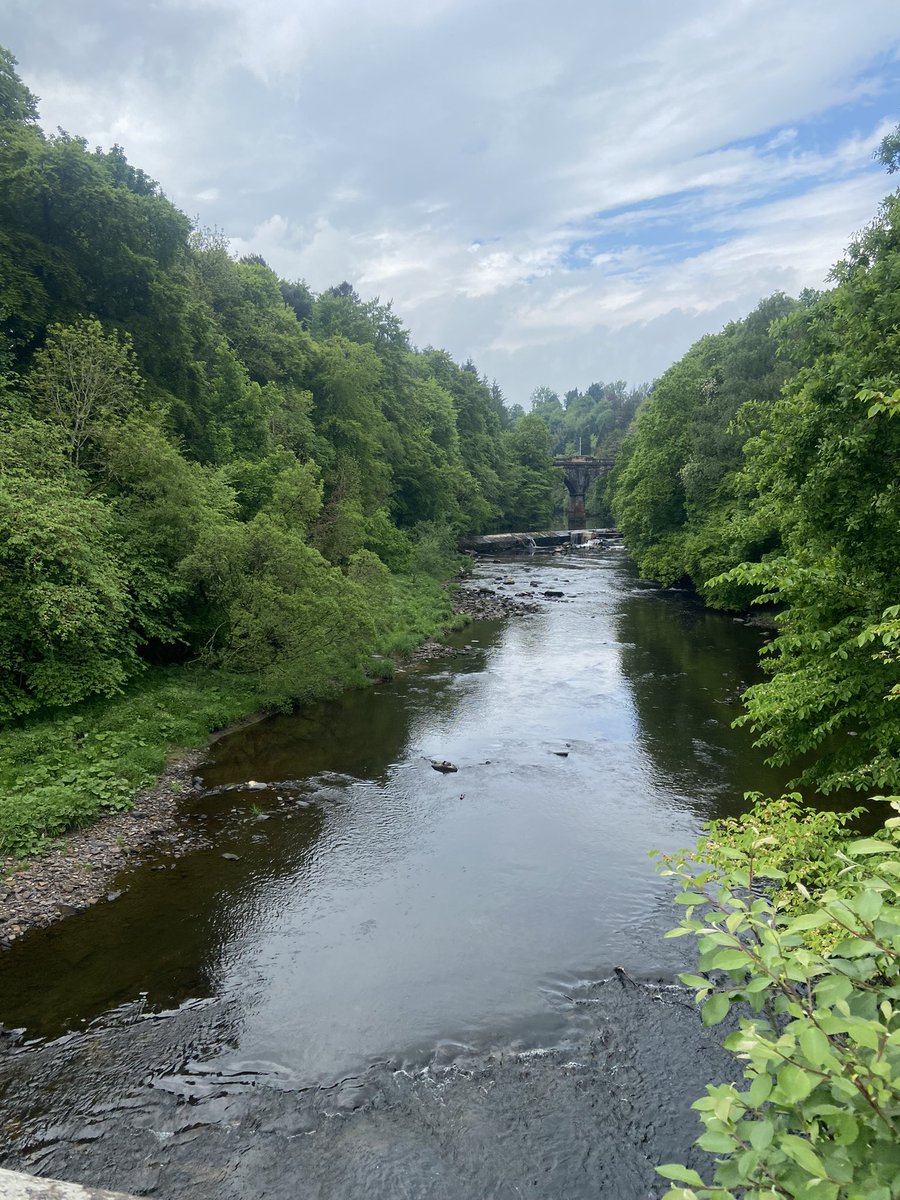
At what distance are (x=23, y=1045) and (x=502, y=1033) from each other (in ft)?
22.1

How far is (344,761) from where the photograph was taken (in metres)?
20.7

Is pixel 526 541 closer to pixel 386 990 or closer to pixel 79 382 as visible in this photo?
pixel 79 382

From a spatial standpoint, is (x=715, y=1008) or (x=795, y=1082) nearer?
(x=795, y=1082)

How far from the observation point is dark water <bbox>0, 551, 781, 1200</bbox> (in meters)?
8.46

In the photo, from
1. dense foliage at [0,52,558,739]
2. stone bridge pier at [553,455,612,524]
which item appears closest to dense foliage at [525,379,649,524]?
stone bridge pier at [553,455,612,524]

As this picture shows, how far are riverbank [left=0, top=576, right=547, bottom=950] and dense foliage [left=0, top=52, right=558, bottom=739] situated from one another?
101cm

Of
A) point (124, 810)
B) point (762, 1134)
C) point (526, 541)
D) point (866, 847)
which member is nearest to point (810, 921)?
point (866, 847)

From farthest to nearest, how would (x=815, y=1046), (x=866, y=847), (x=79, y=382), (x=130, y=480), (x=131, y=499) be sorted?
(x=79, y=382) < (x=130, y=480) < (x=131, y=499) < (x=866, y=847) < (x=815, y=1046)

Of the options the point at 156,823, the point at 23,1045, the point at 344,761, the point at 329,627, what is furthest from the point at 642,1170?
the point at 329,627

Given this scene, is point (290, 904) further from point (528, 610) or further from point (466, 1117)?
point (528, 610)

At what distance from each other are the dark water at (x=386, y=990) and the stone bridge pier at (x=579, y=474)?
92154 mm

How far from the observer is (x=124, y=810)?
54.1ft

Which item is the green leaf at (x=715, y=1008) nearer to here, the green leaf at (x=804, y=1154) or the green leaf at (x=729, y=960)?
the green leaf at (x=729, y=960)

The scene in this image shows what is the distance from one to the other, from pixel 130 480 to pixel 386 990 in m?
17.4
